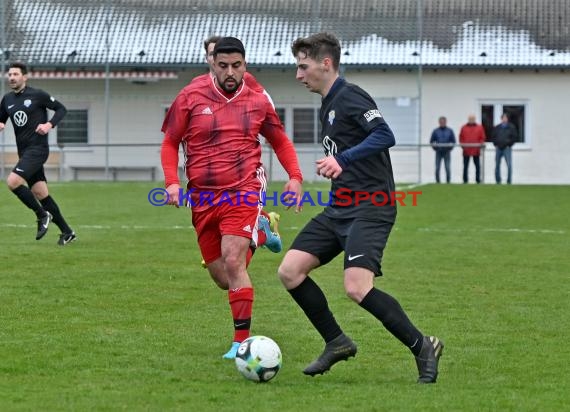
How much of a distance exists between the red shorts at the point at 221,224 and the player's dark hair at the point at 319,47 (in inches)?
47.9

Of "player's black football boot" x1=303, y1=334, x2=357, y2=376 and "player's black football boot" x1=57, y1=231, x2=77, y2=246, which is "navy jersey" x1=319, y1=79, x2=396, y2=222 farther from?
"player's black football boot" x1=57, y1=231, x2=77, y2=246

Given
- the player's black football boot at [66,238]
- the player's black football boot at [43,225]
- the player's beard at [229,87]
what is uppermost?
the player's beard at [229,87]

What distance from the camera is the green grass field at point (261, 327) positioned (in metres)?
6.41

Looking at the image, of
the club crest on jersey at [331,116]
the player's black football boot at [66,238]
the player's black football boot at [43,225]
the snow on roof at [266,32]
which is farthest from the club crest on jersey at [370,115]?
the snow on roof at [266,32]

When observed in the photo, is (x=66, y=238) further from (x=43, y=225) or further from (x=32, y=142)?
(x=32, y=142)

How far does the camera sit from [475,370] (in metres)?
7.28

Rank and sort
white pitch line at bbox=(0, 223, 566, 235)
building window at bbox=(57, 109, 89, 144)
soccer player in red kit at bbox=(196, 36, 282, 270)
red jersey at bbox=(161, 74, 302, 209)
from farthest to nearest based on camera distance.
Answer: building window at bbox=(57, 109, 89, 144)
white pitch line at bbox=(0, 223, 566, 235)
soccer player in red kit at bbox=(196, 36, 282, 270)
red jersey at bbox=(161, 74, 302, 209)

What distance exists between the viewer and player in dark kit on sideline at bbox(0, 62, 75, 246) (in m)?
15.1

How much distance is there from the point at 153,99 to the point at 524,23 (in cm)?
1144

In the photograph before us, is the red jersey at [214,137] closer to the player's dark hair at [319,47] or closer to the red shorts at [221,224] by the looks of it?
the red shorts at [221,224]

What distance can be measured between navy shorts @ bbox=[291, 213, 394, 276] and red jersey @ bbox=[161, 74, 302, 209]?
Answer: 85 centimetres

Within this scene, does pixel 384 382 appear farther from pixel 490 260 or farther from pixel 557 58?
pixel 557 58

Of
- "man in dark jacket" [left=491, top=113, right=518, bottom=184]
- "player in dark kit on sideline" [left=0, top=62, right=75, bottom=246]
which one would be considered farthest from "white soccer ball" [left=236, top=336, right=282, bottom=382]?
"man in dark jacket" [left=491, top=113, right=518, bottom=184]

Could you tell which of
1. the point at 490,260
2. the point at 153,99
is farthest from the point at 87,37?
the point at 490,260
